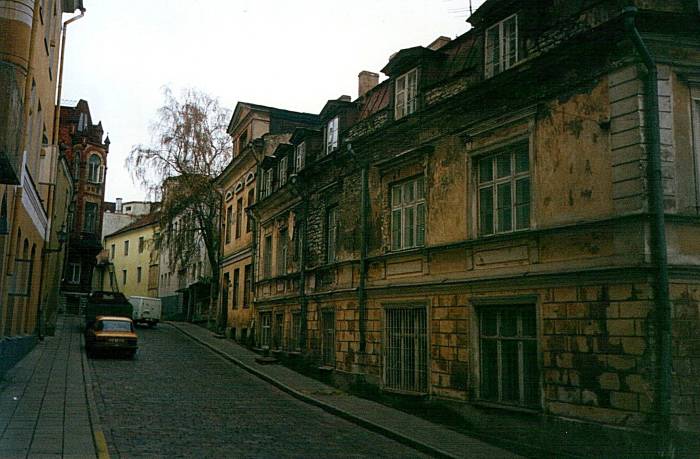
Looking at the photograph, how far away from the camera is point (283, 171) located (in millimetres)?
25562

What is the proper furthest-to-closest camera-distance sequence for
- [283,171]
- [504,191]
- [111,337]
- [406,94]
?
1. [283,171]
2. [111,337]
3. [406,94]
4. [504,191]

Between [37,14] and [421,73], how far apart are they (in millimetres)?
8973

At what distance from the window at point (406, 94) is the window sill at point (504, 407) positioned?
22.9 ft

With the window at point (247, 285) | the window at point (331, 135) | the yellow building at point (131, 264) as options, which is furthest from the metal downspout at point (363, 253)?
the yellow building at point (131, 264)

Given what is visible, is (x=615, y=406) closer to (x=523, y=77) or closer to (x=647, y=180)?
(x=647, y=180)

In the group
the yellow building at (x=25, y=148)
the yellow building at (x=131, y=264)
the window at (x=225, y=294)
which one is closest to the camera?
the yellow building at (x=25, y=148)

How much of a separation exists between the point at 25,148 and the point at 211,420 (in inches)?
307

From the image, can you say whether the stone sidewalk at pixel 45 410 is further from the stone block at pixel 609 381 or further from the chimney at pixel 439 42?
the chimney at pixel 439 42

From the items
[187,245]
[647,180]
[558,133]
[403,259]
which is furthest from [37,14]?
[187,245]

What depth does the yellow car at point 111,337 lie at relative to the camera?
2273 centimetres

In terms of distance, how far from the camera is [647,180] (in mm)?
9484

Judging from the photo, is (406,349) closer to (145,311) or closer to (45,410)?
(45,410)

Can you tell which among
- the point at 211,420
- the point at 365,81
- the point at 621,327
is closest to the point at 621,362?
the point at 621,327

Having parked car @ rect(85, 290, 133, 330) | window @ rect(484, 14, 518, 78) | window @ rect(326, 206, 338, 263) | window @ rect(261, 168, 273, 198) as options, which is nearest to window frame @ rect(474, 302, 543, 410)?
window @ rect(484, 14, 518, 78)
